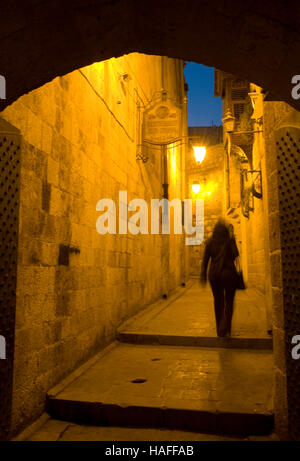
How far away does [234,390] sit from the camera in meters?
3.70

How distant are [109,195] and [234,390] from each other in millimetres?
3442

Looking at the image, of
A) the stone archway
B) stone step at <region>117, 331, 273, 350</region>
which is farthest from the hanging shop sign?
the stone archway

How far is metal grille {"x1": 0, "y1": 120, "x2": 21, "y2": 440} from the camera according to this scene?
8.36 ft

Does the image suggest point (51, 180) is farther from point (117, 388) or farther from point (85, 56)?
point (117, 388)

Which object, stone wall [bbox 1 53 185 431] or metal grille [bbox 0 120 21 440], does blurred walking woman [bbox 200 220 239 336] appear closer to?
stone wall [bbox 1 53 185 431]

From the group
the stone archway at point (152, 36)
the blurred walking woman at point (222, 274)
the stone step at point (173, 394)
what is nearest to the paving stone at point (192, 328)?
the blurred walking woman at point (222, 274)

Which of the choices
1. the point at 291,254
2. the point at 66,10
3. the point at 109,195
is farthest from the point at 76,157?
the point at 291,254

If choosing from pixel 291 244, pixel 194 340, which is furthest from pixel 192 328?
pixel 291 244

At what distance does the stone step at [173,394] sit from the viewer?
3.16m

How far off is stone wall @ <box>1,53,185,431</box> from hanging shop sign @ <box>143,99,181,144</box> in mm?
296

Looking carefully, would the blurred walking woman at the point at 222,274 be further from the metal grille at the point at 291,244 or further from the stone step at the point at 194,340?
the metal grille at the point at 291,244

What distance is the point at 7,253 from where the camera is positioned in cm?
260

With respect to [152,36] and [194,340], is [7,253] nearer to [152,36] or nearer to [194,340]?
[152,36]

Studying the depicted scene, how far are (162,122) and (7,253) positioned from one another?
5.85 meters
